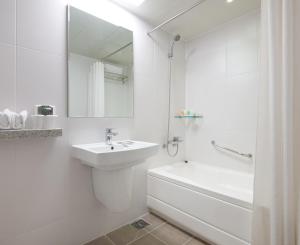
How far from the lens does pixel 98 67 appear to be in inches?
63.9

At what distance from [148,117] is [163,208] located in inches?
39.0

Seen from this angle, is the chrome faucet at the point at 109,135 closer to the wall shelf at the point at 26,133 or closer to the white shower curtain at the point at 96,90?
the white shower curtain at the point at 96,90

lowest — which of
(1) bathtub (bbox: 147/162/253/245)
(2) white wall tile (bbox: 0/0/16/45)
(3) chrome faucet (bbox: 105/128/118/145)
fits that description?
(1) bathtub (bbox: 147/162/253/245)

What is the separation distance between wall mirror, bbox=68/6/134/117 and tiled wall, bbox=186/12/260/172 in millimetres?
1011

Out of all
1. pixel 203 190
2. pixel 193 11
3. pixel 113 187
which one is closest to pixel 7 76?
pixel 113 187

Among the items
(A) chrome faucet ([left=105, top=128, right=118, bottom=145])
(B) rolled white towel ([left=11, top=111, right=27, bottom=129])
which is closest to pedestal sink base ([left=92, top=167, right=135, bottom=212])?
(A) chrome faucet ([left=105, top=128, right=118, bottom=145])

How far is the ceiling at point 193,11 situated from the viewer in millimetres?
1732

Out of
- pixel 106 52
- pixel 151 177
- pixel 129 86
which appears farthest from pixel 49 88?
pixel 151 177

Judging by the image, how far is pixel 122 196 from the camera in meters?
1.52

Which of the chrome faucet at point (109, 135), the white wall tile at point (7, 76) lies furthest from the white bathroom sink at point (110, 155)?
the white wall tile at point (7, 76)

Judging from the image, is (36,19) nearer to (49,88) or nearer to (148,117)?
(49,88)

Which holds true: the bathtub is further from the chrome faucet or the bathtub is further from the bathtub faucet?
the chrome faucet

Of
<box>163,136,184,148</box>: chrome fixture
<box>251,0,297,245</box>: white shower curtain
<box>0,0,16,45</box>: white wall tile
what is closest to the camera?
<box>251,0,297,245</box>: white shower curtain

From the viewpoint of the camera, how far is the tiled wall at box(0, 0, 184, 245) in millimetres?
1160
